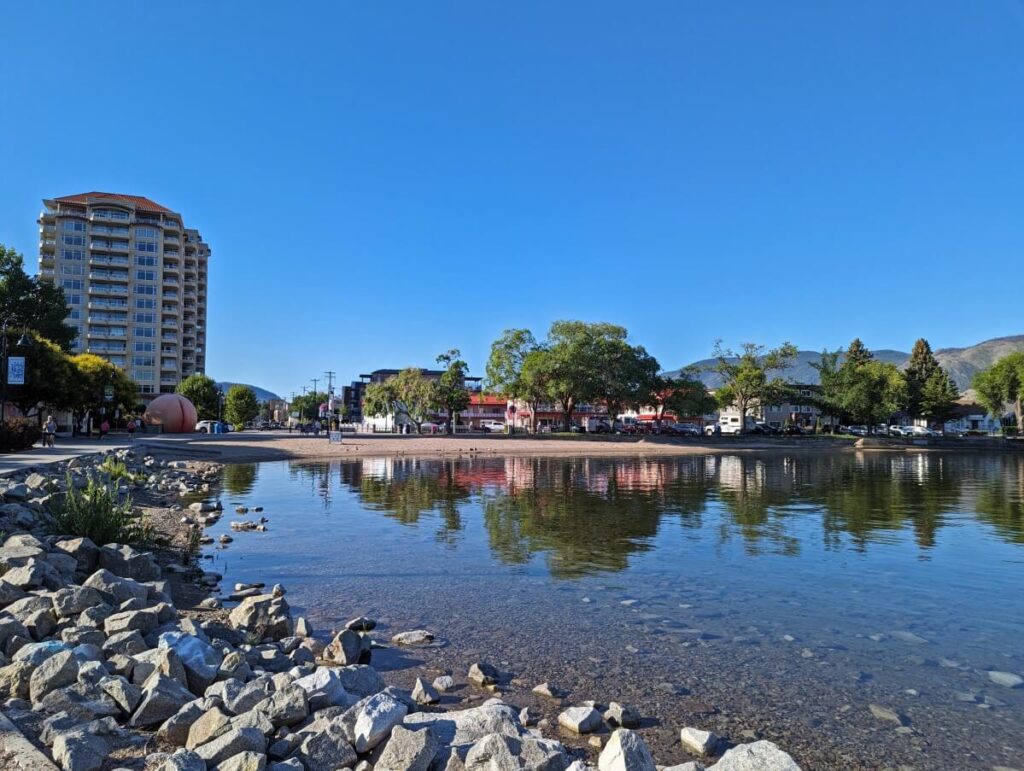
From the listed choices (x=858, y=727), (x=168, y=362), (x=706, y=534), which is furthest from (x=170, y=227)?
(x=858, y=727)

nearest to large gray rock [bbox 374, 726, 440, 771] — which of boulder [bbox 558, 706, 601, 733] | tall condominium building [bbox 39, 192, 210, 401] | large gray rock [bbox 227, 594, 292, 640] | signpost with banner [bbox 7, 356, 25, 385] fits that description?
boulder [bbox 558, 706, 601, 733]

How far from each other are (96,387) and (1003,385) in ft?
363

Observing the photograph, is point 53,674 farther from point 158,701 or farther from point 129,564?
point 129,564

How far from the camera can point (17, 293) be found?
210 ft

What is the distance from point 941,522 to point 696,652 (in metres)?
16.2

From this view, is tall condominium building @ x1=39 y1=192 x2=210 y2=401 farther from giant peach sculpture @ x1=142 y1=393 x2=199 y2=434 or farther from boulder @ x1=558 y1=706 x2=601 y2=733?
boulder @ x1=558 y1=706 x2=601 y2=733

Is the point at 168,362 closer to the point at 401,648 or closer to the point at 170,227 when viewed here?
the point at 170,227

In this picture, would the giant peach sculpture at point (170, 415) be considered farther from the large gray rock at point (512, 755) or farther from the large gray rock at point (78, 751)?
the large gray rock at point (512, 755)

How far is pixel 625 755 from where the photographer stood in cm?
472

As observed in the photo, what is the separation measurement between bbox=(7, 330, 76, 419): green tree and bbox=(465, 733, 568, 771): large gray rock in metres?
50.3

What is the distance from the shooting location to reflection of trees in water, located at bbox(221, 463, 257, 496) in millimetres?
28812

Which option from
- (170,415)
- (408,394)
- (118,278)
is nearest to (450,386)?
(408,394)

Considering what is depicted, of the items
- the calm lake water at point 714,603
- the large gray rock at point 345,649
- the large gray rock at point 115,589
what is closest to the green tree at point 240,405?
the calm lake water at point 714,603

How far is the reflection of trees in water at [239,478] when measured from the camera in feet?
94.5
